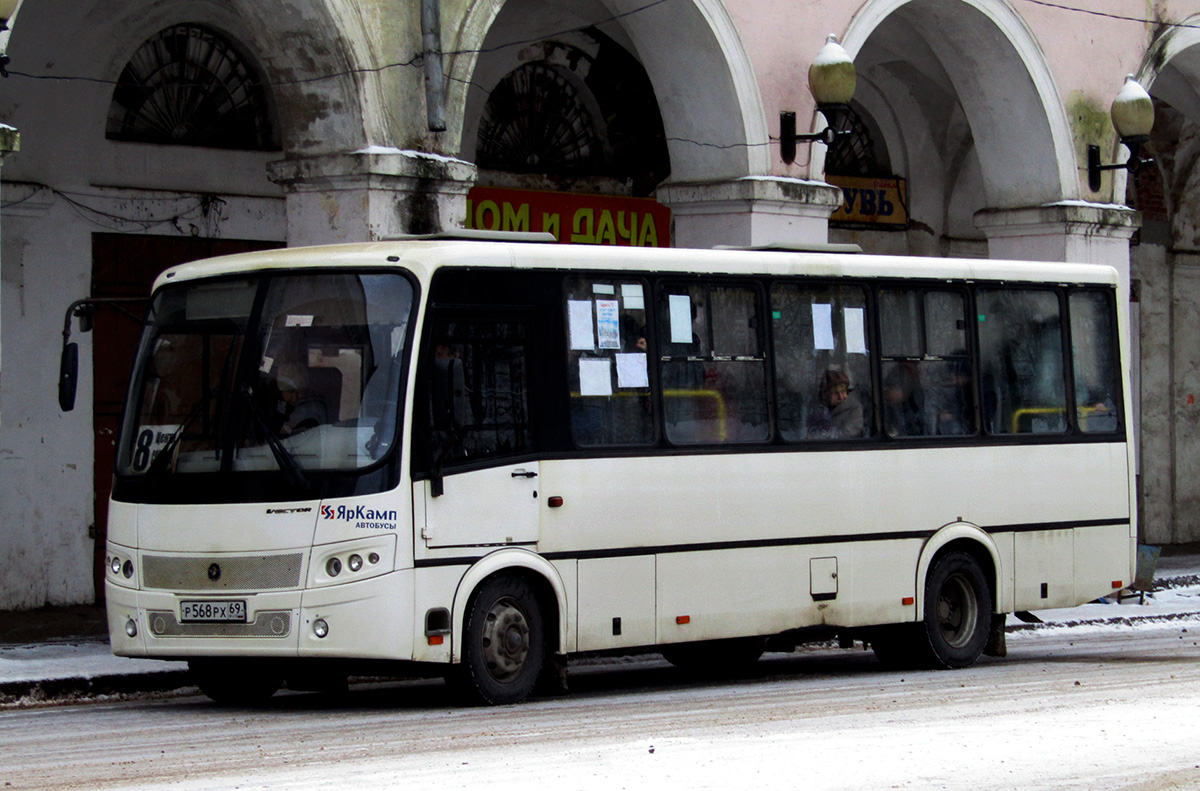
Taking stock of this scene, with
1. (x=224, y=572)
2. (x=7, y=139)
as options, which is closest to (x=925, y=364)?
(x=224, y=572)

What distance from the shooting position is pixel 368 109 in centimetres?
1405

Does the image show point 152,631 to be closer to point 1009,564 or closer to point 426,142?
point 426,142

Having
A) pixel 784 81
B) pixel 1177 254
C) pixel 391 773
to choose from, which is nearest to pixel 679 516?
pixel 391 773

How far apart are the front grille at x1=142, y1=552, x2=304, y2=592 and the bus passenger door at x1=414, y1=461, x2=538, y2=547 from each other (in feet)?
2.34

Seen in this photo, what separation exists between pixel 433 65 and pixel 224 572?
16.5 ft

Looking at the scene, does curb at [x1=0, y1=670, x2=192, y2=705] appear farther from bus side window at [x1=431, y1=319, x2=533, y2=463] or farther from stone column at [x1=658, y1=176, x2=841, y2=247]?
stone column at [x1=658, y1=176, x2=841, y2=247]

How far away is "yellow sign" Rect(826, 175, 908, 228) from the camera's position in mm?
23312

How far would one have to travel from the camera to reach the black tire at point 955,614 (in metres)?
13.3

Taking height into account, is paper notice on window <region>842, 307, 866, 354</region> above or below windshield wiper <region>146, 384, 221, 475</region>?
above

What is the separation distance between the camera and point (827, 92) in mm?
16641

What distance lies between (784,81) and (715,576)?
21.0ft

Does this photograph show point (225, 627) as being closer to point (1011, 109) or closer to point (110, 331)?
point (110, 331)

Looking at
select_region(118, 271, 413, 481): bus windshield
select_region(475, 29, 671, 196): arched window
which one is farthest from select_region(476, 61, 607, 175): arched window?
select_region(118, 271, 413, 481): bus windshield

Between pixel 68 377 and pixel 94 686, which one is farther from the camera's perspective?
pixel 94 686
